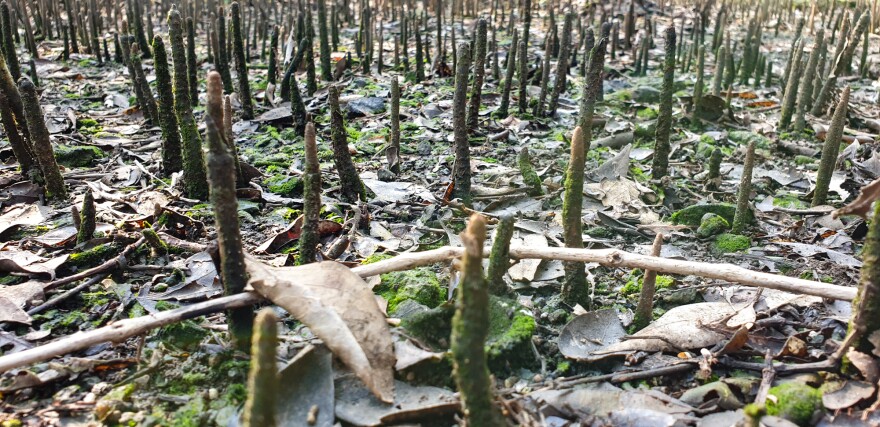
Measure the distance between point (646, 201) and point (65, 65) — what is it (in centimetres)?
688

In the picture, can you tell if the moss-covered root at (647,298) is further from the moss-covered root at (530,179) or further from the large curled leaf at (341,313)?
the moss-covered root at (530,179)

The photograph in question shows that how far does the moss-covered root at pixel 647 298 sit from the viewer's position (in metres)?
2.24

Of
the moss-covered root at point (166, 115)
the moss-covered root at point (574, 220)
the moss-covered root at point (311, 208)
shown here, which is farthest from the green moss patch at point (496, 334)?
the moss-covered root at point (166, 115)

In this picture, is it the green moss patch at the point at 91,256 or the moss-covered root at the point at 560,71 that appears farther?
the moss-covered root at the point at 560,71

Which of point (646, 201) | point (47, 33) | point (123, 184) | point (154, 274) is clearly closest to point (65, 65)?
point (47, 33)

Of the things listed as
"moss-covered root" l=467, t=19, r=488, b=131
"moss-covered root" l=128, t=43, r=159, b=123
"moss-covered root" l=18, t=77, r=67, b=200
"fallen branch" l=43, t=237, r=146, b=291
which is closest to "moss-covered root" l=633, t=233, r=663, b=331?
"fallen branch" l=43, t=237, r=146, b=291

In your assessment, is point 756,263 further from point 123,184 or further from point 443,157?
point 123,184

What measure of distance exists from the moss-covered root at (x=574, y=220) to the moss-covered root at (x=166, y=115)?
7.96ft

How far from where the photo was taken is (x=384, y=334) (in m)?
1.84

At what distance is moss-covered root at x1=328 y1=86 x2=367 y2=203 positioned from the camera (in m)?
3.47

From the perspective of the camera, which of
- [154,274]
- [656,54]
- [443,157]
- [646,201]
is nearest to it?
[154,274]

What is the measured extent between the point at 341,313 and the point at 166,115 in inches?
96.8

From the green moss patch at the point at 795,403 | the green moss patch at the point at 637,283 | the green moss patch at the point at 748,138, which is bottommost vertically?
the green moss patch at the point at 748,138

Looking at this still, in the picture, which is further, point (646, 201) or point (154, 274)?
point (646, 201)
